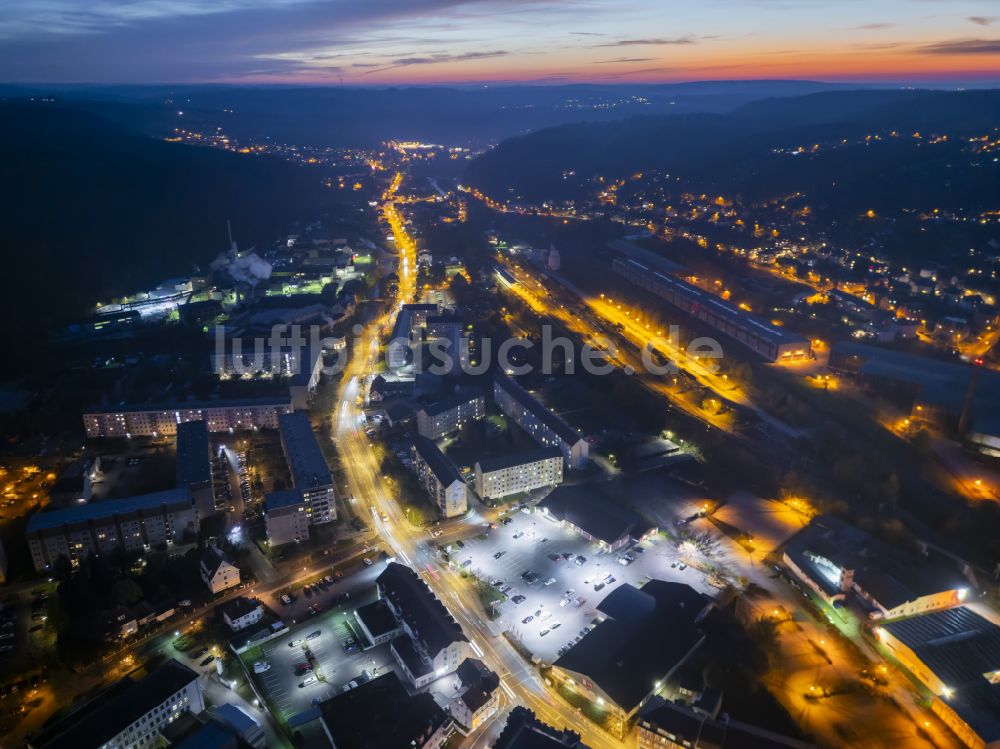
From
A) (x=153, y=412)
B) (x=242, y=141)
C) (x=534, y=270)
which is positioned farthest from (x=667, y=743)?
(x=242, y=141)

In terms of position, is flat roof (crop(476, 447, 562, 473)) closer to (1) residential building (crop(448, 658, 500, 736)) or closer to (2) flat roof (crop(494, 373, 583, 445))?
(2) flat roof (crop(494, 373, 583, 445))

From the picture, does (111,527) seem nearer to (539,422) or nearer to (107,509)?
(107,509)

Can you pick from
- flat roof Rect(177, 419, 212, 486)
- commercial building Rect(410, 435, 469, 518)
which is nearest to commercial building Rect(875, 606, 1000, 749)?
commercial building Rect(410, 435, 469, 518)

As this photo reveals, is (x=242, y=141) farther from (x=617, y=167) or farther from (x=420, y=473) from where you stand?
(x=420, y=473)

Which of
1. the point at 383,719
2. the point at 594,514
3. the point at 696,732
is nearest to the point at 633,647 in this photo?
the point at 696,732

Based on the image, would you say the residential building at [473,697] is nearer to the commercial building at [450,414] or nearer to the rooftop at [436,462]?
the rooftop at [436,462]

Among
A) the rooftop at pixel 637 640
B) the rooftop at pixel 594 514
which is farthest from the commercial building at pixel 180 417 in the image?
the rooftop at pixel 637 640
